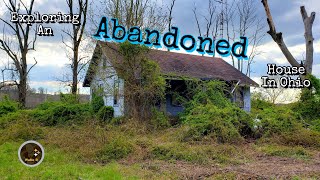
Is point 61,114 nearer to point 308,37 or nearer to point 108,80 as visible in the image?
point 108,80

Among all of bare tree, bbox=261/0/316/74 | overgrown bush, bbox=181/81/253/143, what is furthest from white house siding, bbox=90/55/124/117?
bare tree, bbox=261/0/316/74

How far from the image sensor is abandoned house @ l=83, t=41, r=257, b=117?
17.1m

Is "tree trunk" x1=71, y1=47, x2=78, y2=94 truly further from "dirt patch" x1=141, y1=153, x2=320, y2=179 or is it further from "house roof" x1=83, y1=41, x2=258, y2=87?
"dirt patch" x1=141, y1=153, x2=320, y2=179

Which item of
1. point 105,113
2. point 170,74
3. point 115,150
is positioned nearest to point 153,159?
point 115,150

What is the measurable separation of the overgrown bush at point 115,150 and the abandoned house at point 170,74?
716 centimetres

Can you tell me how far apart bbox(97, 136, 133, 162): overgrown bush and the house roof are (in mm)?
8503

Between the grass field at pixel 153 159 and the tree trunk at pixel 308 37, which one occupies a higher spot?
the tree trunk at pixel 308 37

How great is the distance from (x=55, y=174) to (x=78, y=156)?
2.08 metres

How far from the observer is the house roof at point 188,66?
18750mm

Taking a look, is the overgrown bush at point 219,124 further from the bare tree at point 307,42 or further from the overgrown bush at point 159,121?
the bare tree at point 307,42

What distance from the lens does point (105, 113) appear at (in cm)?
1852

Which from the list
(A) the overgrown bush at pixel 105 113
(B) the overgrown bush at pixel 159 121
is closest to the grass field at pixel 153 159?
(B) the overgrown bush at pixel 159 121

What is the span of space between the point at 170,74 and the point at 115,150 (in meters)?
9.22

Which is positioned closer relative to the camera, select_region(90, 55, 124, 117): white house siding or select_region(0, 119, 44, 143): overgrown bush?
select_region(0, 119, 44, 143): overgrown bush
